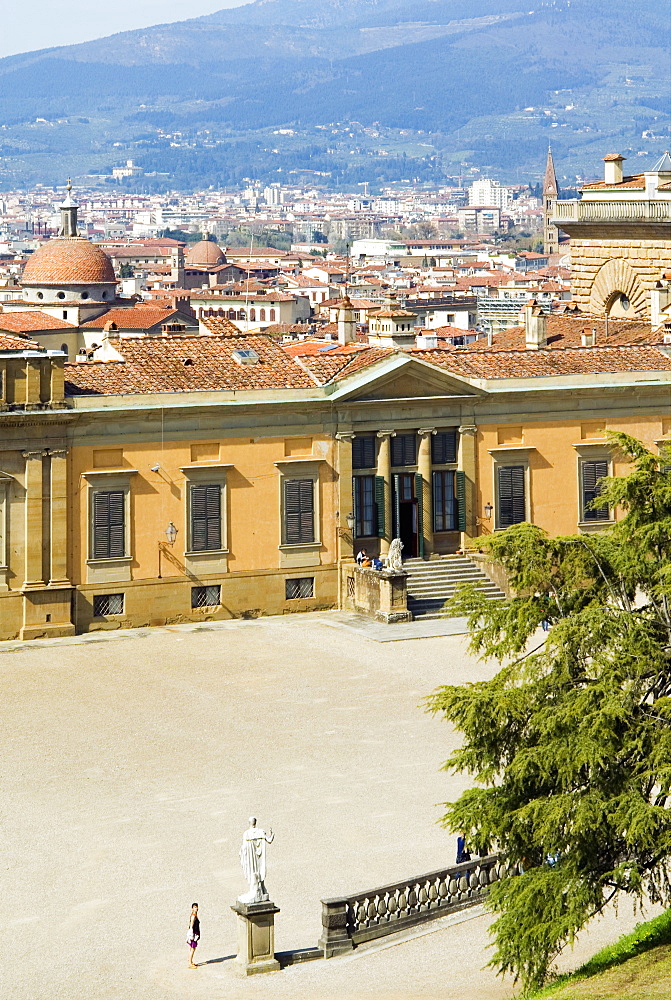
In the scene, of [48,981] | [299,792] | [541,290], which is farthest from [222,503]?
[541,290]

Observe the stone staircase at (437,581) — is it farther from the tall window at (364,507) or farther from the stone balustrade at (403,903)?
the stone balustrade at (403,903)

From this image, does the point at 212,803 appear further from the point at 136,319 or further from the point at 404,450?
the point at 136,319

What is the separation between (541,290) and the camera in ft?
518

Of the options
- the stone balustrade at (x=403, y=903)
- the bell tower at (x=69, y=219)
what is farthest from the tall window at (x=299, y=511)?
the bell tower at (x=69, y=219)

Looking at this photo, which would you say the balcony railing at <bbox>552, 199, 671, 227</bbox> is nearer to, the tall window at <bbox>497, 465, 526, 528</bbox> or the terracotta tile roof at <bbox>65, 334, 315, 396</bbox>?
the tall window at <bbox>497, 465, 526, 528</bbox>

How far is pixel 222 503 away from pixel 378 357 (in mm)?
4874

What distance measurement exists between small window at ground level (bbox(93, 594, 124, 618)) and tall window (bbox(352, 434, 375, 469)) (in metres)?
5.94

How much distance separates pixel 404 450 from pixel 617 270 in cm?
1553

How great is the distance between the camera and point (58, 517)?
38.6m

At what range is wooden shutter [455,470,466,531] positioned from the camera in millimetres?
42938

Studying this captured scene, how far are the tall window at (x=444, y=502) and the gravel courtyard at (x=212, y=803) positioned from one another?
446 centimetres

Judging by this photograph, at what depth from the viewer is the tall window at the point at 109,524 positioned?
39.2 metres

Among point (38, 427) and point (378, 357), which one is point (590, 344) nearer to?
point (378, 357)

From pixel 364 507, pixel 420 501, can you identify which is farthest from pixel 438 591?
pixel 364 507
